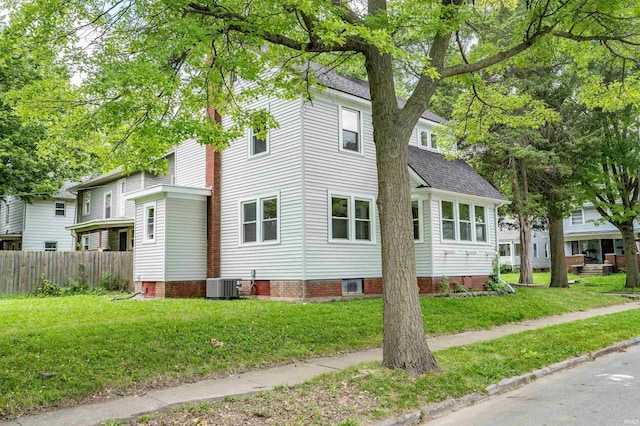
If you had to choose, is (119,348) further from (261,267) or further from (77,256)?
(77,256)

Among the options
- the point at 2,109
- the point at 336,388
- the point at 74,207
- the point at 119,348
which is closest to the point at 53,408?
the point at 119,348

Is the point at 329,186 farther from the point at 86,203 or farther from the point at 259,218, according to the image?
the point at 86,203

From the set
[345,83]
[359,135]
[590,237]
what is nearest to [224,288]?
[359,135]

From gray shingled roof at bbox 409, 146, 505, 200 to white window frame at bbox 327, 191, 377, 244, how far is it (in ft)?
7.22

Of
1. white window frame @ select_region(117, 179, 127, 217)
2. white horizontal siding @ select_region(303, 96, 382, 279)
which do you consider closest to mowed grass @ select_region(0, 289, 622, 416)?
white horizontal siding @ select_region(303, 96, 382, 279)

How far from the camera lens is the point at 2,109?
922 inches

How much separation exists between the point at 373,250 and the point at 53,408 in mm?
12602

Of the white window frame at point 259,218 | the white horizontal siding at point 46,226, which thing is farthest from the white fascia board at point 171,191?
the white horizontal siding at point 46,226

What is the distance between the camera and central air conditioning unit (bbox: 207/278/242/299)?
1630 centimetres

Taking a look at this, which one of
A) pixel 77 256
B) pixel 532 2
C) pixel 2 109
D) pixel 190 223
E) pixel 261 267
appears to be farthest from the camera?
pixel 2 109

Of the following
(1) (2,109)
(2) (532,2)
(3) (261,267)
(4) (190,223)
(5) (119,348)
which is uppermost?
(1) (2,109)

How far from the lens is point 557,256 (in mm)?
22797

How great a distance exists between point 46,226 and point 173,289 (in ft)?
67.0

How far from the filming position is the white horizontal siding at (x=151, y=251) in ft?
56.3
